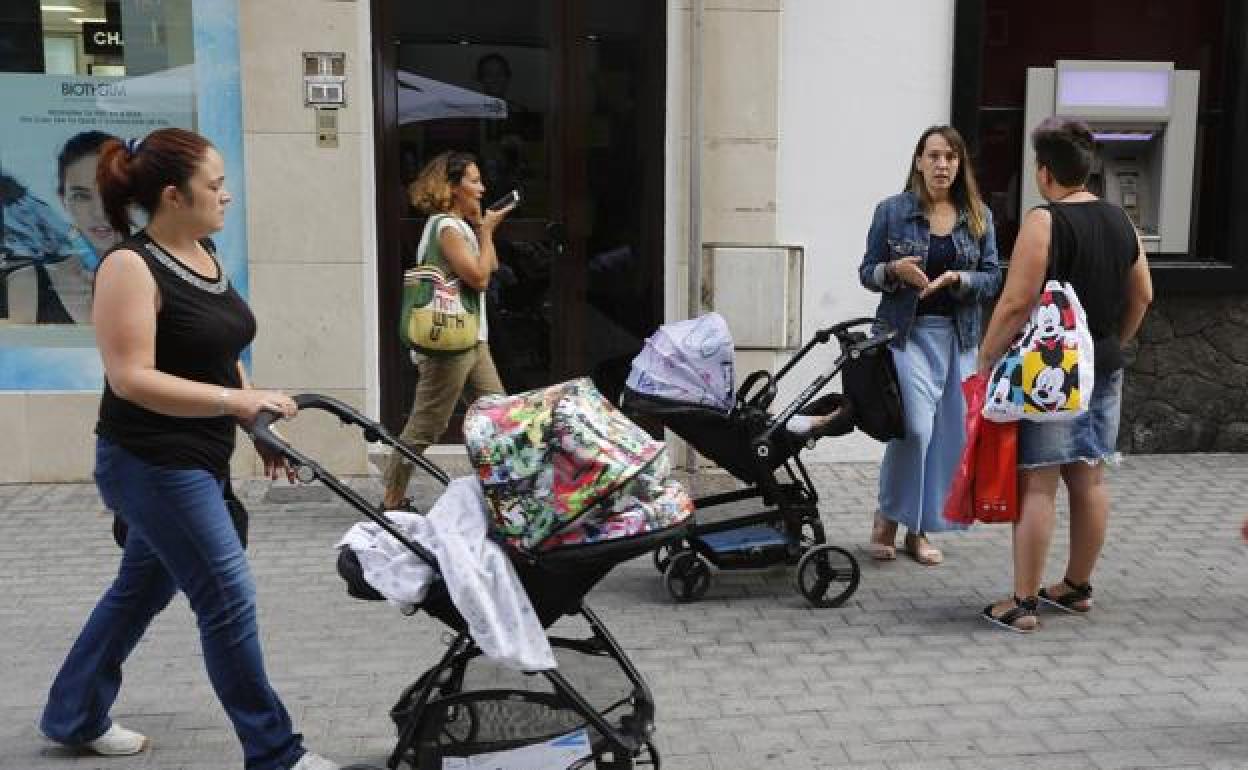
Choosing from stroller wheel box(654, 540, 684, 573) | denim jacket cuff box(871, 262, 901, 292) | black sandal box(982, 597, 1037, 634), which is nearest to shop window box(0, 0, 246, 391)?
stroller wheel box(654, 540, 684, 573)

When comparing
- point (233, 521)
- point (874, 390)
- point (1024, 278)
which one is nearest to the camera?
point (233, 521)

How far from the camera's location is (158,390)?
3.27 meters

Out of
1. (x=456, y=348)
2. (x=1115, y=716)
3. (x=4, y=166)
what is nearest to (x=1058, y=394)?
(x=1115, y=716)

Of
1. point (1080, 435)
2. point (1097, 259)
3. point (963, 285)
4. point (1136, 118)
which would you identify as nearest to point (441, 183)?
point (963, 285)

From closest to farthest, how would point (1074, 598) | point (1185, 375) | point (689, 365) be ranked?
point (689, 365)
point (1074, 598)
point (1185, 375)

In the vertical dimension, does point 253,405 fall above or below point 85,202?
below

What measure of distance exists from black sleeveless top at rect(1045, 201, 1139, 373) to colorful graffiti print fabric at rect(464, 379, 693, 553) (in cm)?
226

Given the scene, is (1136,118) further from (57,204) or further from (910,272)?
(57,204)

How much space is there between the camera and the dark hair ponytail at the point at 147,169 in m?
3.45

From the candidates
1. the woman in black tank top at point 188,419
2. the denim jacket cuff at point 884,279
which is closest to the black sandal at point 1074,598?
the denim jacket cuff at point 884,279

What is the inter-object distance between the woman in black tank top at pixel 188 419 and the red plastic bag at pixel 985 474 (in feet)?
8.50

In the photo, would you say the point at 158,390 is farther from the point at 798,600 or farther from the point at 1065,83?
the point at 1065,83

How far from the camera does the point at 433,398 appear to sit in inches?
247

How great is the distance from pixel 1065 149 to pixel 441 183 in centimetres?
278
